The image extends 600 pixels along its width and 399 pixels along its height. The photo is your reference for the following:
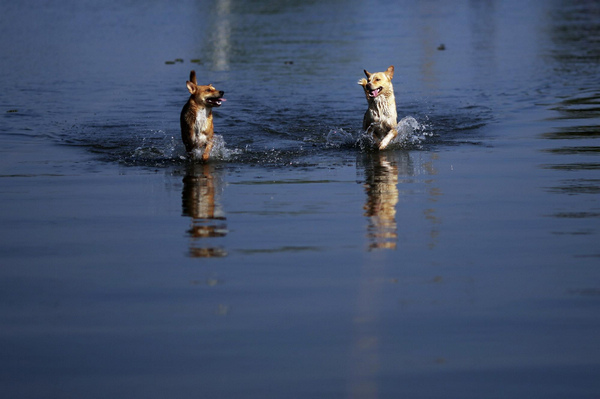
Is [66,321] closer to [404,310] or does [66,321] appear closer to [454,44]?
[404,310]

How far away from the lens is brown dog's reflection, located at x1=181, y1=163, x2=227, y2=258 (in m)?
6.96

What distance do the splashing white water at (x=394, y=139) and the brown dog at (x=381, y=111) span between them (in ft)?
0.39

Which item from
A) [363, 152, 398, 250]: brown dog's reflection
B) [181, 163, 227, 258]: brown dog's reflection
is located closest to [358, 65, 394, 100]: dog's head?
[363, 152, 398, 250]: brown dog's reflection

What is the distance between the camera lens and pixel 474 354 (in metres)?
4.82

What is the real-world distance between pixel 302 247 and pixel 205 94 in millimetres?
4647

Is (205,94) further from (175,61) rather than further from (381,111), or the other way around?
(175,61)

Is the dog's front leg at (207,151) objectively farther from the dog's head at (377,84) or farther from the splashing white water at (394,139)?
the dog's head at (377,84)

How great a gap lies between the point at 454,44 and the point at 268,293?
2476cm

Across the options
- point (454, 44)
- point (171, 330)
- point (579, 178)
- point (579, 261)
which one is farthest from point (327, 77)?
point (171, 330)

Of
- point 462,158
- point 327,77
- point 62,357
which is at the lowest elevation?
point 62,357

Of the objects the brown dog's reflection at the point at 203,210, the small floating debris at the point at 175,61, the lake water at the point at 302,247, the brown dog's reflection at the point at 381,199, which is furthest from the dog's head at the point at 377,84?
the small floating debris at the point at 175,61

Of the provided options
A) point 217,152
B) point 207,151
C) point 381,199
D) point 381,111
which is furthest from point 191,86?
point 381,199

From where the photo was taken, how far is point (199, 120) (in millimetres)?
11203

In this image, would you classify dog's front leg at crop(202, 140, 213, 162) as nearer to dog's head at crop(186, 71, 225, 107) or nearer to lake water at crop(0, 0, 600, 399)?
lake water at crop(0, 0, 600, 399)
